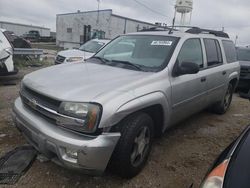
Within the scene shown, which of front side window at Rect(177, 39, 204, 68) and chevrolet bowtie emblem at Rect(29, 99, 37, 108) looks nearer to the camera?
chevrolet bowtie emblem at Rect(29, 99, 37, 108)

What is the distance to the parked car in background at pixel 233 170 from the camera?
1603 millimetres

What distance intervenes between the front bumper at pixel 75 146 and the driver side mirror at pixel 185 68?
1425 mm

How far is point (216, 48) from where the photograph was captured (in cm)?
516

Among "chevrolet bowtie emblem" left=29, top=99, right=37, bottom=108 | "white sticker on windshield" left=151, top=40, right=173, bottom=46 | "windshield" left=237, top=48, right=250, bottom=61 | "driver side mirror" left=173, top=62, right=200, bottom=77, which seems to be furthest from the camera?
"windshield" left=237, top=48, right=250, bottom=61

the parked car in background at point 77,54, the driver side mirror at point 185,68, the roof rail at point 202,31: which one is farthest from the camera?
the parked car in background at point 77,54

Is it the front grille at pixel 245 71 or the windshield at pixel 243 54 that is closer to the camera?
the front grille at pixel 245 71

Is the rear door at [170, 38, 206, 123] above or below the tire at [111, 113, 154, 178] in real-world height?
above

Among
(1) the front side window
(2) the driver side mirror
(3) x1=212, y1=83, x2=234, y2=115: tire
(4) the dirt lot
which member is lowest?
(4) the dirt lot

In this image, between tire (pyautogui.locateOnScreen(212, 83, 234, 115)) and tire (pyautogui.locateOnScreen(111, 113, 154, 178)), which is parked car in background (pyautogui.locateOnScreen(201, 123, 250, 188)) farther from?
tire (pyautogui.locateOnScreen(212, 83, 234, 115))

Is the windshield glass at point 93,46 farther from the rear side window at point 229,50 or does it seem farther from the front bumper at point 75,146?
the front bumper at point 75,146

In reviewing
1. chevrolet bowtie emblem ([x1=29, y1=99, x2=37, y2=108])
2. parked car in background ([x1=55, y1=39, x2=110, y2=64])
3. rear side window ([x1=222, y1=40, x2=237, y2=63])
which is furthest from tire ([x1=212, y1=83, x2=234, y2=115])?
parked car in background ([x1=55, y1=39, x2=110, y2=64])

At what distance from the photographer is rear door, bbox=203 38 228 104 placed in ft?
15.4

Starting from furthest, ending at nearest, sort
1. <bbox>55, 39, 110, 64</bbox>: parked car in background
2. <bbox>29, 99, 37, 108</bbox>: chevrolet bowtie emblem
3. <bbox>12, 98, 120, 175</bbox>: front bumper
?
<bbox>55, 39, 110, 64</bbox>: parked car in background < <bbox>29, 99, 37, 108</bbox>: chevrolet bowtie emblem < <bbox>12, 98, 120, 175</bbox>: front bumper

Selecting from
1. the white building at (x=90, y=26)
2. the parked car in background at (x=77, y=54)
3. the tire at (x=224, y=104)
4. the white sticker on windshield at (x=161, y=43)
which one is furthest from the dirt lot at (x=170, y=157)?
the white building at (x=90, y=26)
